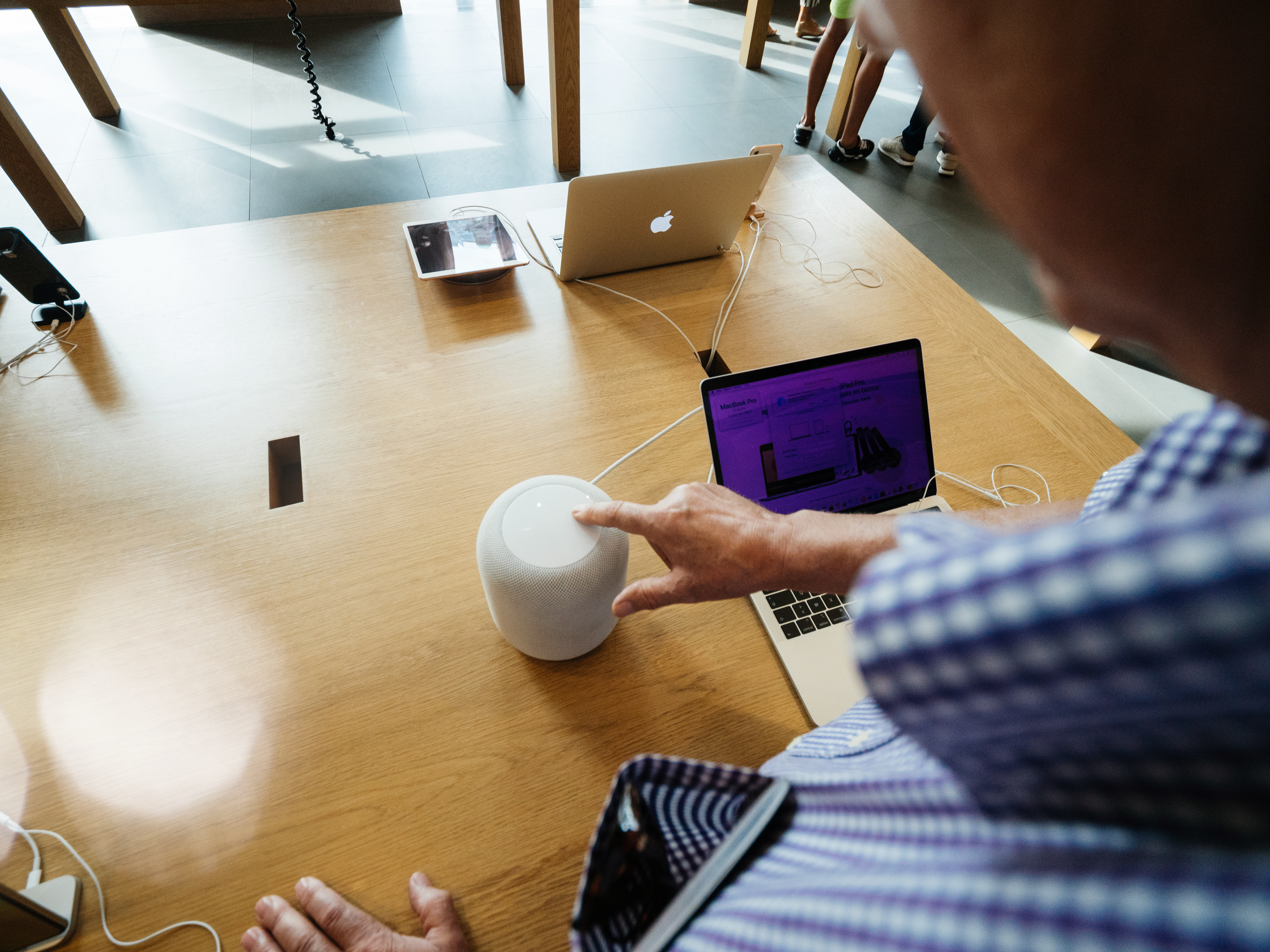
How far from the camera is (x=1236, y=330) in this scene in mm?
230

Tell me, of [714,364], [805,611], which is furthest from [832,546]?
[714,364]

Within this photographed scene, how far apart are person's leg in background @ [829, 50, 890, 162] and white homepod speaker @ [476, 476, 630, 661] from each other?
2920mm

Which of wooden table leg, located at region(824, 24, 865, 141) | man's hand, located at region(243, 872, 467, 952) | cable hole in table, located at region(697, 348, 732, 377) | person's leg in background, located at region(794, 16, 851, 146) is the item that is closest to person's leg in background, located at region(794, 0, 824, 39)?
wooden table leg, located at region(824, 24, 865, 141)

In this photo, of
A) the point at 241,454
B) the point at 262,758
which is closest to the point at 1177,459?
the point at 262,758

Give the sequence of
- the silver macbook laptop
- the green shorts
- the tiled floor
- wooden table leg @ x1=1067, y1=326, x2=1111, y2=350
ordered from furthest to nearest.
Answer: the green shorts
the tiled floor
wooden table leg @ x1=1067, y1=326, x2=1111, y2=350
the silver macbook laptop

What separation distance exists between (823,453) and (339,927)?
736mm

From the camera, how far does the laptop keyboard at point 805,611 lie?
2.48 feet

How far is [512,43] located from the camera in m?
3.09

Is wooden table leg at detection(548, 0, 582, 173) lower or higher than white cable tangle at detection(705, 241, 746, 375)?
higher

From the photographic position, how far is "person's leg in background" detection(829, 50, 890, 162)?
9.11 ft

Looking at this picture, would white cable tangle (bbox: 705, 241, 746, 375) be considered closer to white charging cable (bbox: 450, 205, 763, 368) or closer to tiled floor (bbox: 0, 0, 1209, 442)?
white charging cable (bbox: 450, 205, 763, 368)

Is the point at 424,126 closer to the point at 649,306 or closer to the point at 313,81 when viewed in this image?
the point at 313,81

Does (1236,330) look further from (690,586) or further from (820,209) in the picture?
(820,209)

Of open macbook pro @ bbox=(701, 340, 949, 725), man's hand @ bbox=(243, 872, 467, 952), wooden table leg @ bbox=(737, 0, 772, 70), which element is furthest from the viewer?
wooden table leg @ bbox=(737, 0, 772, 70)
